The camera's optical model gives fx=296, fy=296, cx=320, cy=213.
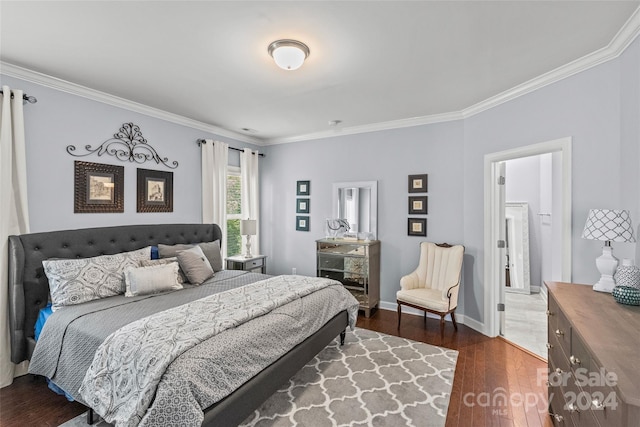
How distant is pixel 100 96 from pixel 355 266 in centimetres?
368

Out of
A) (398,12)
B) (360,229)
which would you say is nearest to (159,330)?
(398,12)

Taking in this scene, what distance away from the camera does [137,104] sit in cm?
353

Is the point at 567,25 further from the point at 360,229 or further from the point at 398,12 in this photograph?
the point at 360,229

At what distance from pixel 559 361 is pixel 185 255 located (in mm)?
3384

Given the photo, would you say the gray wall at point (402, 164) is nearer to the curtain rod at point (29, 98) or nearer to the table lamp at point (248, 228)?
the curtain rod at point (29, 98)

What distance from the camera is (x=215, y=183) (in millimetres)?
4453

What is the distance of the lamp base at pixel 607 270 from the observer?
1.97 m

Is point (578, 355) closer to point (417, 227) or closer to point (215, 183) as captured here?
point (417, 227)

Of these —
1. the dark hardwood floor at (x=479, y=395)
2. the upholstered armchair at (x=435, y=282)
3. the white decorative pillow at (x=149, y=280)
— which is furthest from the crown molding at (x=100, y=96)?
the upholstered armchair at (x=435, y=282)

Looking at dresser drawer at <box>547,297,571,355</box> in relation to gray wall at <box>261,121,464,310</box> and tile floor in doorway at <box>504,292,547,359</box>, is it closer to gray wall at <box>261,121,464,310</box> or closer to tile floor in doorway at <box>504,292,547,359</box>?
tile floor in doorway at <box>504,292,547,359</box>

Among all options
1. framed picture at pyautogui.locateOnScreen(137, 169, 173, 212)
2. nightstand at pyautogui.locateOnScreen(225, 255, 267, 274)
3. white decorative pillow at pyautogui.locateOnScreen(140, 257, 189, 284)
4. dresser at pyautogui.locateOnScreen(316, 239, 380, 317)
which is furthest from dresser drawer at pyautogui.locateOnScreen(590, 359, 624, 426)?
framed picture at pyautogui.locateOnScreen(137, 169, 173, 212)

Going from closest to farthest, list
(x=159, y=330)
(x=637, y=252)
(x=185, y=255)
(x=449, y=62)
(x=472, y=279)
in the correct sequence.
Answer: (x=159, y=330)
(x=637, y=252)
(x=449, y=62)
(x=185, y=255)
(x=472, y=279)

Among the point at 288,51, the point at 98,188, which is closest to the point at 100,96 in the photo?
the point at 98,188

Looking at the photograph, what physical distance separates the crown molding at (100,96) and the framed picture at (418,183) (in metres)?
2.97
